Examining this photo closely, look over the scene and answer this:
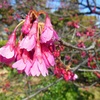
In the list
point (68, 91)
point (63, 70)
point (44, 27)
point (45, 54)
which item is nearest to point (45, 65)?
point (45, 54)

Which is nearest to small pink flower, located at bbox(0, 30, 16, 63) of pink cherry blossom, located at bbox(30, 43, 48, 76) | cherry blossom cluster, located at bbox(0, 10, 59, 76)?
cherry blossom cluster, located at bbox(0, 10, 59, 76)

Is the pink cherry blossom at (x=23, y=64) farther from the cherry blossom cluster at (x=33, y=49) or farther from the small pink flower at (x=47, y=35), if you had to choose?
the small pink flower at (x=47, y=35)

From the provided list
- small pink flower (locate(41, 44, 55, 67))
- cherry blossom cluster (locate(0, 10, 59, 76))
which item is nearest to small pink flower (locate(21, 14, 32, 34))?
cherry blossom cluster (locate(0, 10, 59, 76))

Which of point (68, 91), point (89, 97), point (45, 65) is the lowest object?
point (89, 97)

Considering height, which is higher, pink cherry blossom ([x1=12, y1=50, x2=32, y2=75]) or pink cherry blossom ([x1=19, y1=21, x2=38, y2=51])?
pink cherry blossom ([x1=19, y1=21, x2=38, y2=51])

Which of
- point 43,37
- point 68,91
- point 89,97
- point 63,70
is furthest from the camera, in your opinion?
point 89,97

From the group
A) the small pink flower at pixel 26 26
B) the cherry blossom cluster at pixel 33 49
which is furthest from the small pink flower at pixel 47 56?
the small pink flower at pixel 26 26

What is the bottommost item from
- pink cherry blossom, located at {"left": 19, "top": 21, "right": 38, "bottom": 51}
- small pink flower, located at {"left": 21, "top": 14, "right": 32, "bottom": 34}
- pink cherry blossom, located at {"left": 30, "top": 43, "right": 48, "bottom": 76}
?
pink cherry blossom, located at {"left": 30, "top": 43, "right": 48, "bottom": 76}

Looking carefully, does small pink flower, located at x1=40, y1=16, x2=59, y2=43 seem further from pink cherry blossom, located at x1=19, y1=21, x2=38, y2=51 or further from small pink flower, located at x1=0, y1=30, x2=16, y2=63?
small pink flower, located at x1=0, y1=30, x2=16, y2=63

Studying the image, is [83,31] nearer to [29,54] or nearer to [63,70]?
[63,70]

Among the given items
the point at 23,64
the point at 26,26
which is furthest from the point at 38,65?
the point at 26,26
